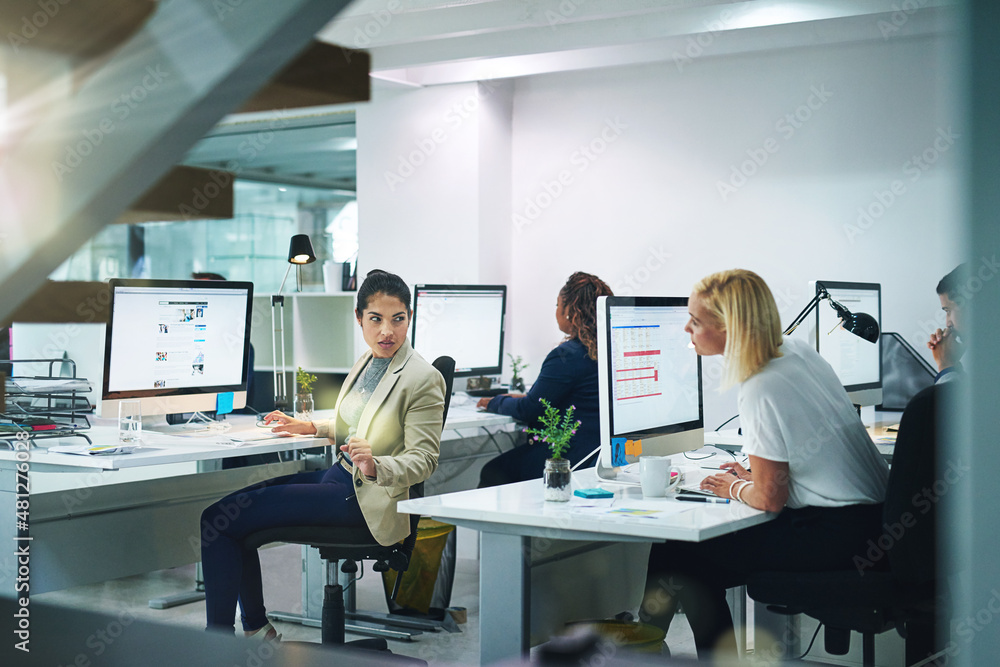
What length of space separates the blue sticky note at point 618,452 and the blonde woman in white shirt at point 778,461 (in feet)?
0.78

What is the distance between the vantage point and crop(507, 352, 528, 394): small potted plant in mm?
5141

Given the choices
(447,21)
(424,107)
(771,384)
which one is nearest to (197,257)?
(424,107)

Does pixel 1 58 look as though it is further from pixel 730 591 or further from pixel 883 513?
pixel 730 591

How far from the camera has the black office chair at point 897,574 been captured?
2.27m

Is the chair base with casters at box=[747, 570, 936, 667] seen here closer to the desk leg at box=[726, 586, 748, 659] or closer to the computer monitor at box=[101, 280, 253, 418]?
the desk leg at box=[726, 586, 748, 659]

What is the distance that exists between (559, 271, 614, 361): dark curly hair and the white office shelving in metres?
1.89

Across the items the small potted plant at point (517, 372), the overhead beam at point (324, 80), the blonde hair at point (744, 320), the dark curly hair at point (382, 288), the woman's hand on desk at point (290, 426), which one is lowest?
the woman's hand on desk at point (290, 426)

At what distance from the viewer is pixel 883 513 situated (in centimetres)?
233

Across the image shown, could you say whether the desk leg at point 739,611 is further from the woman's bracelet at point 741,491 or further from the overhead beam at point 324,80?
the overhead beam at point 324,80

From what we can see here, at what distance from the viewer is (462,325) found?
479cm

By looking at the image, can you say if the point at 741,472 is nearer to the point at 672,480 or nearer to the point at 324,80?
the point at 672,480

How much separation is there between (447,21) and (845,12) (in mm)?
1800

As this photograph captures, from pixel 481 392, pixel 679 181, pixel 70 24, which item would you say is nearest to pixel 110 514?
pixel 481 392

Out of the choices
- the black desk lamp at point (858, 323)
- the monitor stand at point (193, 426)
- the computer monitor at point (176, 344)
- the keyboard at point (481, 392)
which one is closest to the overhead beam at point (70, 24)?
the computer monitor at point (176, 344)
